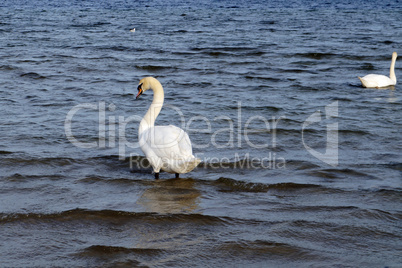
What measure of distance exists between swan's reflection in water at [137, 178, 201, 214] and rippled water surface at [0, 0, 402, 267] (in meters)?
0.02

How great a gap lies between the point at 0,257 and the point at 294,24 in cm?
2395

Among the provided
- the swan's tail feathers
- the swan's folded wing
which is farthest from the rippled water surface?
the swan's folded wing

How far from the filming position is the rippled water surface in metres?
4.96

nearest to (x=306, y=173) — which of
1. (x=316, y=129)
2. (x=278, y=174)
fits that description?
(x=278, y=174)

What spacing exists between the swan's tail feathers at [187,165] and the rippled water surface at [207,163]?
223 mm

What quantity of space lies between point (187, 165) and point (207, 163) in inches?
39.3

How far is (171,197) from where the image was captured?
636cm

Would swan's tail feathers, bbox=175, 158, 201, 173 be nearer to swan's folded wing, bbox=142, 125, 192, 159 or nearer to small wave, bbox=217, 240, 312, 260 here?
swan's folded wing, bbox=142, 125, 192, 159

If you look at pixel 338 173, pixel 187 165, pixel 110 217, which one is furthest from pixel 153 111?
pixel 338 173

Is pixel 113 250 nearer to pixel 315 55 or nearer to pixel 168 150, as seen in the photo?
pixel 168 150

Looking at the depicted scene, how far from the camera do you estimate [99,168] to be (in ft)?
24.1

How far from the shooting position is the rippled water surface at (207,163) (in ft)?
16.3

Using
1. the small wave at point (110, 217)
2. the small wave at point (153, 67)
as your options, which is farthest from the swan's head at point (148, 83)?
the small wave at point (153, 67)

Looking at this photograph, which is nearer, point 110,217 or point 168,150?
point 110,217
